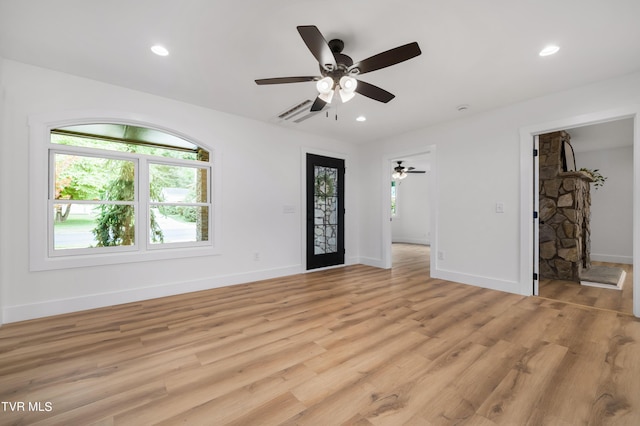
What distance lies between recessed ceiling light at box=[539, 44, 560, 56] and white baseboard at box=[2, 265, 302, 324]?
4342 mm

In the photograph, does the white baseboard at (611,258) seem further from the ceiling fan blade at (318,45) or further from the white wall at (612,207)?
the ceiling fan blade at (318,45)

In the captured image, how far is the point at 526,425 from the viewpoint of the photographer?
4.43 ft

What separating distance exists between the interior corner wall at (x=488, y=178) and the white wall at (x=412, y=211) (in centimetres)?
502

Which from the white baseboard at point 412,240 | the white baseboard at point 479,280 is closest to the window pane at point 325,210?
the white baseboard at point 479,280

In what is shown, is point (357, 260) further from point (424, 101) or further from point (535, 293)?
point (424, 101)

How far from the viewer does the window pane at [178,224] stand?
142 inches

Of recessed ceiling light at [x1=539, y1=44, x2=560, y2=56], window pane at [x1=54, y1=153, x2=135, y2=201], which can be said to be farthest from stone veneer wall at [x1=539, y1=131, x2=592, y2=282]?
window pane at [x1=54, y1=153, x2=135, y2=201]

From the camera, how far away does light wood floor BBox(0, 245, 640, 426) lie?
145 cm

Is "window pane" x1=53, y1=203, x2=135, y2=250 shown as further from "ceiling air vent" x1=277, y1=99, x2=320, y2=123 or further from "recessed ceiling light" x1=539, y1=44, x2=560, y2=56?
"recessed ceiling light" x1=539, y1=44, x2=560, y2=56

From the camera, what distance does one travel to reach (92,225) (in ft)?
10.5

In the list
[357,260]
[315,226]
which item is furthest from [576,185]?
[315,226]

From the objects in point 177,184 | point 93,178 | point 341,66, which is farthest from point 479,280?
point 93,178

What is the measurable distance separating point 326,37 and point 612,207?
7.55 meters

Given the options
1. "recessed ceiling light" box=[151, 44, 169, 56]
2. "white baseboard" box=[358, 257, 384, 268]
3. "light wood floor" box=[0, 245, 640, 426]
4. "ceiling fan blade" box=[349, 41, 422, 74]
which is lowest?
"light wood floor" box=[0, 245, 640, 426]
